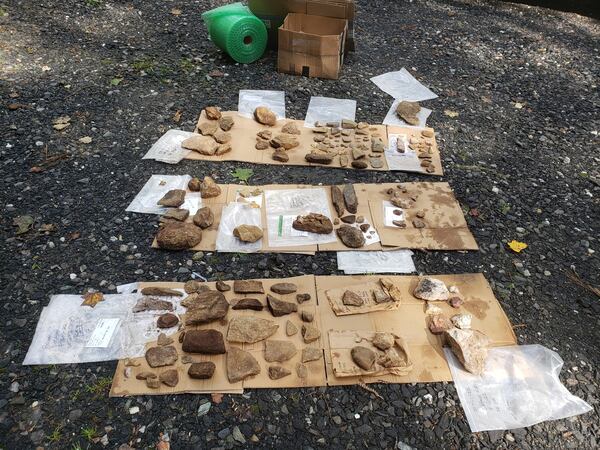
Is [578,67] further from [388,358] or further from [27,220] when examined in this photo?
[27,220]

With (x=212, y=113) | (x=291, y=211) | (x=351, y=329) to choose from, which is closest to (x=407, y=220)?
(x=291, y=211)

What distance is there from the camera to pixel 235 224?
8.76 ft

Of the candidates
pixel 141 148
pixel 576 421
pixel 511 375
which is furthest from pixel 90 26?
pixel 576 421

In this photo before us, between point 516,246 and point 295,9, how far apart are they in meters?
2.75

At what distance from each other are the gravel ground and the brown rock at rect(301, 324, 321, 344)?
0.83ft

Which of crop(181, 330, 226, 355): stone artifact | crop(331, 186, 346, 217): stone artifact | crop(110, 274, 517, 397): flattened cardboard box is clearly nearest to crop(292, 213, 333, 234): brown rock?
crop(331, 186, 346, 217): stone artifact

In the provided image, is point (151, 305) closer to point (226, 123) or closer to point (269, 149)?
point (269, 149)

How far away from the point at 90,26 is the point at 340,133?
2.97 metres

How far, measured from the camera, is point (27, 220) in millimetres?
2592

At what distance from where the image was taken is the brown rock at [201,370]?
1.93 metres

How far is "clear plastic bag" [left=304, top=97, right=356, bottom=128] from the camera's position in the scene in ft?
11.7

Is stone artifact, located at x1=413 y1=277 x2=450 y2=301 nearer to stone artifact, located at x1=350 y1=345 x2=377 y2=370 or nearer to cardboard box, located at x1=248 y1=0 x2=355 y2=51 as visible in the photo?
stone artifact, located at x1=350 y1=345 x2=377 y2=370

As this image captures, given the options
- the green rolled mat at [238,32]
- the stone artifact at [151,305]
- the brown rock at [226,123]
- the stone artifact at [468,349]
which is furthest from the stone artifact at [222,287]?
the green rolled mat at [238,32]

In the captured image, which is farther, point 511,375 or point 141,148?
point 141,148
